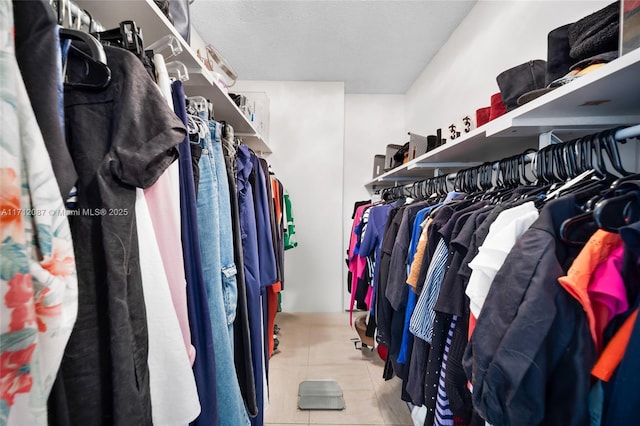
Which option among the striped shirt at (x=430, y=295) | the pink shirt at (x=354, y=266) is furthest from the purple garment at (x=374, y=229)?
the striped shirt at (x=430, y=295)

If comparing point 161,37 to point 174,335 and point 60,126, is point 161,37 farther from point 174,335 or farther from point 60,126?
point 174,335

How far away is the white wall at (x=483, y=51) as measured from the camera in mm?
1174

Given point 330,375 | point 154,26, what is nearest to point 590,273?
point 154,26

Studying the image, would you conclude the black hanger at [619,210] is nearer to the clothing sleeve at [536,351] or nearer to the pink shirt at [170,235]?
the clothing sleeve at [536,351]

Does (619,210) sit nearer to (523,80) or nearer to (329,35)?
(523,80)

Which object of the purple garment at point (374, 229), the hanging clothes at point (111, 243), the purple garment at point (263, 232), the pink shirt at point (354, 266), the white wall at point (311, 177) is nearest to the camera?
the hanging clothes at point (111, 243)

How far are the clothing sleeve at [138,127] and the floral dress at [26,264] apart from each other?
3.9 inches

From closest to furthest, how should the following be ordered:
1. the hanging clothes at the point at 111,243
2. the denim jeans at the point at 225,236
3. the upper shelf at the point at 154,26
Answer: the hanging clothes at the point at 111,243 < the upper shelf at the point at 154,26 < the denim jeans at the point at 225,236

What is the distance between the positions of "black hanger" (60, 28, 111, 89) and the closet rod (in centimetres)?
100

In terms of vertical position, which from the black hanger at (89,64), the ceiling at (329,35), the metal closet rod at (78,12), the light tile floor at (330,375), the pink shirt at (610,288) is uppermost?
the ceiling at (329,35)

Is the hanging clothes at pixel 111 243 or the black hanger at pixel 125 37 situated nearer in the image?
the hanging clothes at pixel 111 243

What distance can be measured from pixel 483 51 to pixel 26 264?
2.16m

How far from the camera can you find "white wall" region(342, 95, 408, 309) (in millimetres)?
2967

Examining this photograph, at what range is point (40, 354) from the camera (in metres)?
0.29
